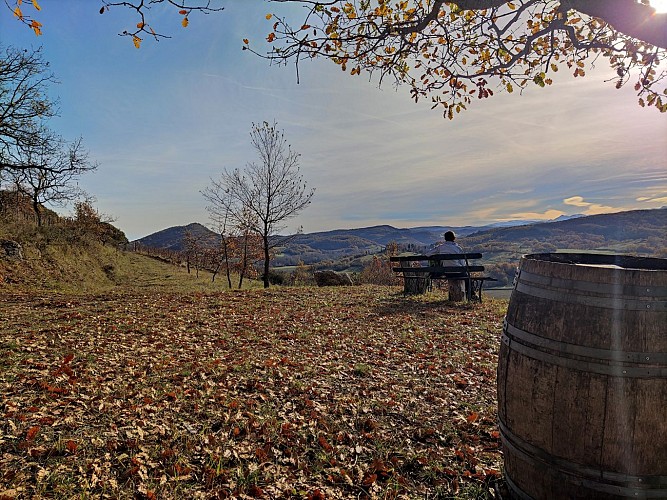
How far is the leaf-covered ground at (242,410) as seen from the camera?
3170 mm

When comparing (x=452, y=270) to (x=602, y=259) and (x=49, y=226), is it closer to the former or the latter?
(x=602, y=259)

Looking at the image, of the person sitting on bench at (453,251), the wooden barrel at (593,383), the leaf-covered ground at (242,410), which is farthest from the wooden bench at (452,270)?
the wooden barrel at (593,383)

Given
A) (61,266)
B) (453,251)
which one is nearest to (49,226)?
(61,266)

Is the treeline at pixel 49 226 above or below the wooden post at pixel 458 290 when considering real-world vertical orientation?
above

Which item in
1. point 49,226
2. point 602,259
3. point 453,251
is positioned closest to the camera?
point 602,259

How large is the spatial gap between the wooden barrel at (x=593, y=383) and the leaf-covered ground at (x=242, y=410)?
0.96 m

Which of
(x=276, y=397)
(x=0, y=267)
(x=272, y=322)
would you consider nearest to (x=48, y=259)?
(x=0, y=267)

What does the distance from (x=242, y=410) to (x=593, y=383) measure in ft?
11.7

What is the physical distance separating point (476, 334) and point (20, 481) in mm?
7511

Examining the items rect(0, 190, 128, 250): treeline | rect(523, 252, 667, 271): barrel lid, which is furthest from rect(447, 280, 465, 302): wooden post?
rect(0, 190, 128, 250): treeline

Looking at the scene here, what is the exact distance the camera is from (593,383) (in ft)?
6.91

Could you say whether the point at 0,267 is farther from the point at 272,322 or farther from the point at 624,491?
the point at 624,491

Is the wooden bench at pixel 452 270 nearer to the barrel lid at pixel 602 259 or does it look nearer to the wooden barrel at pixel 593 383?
the barrel lid at pixel 602 259

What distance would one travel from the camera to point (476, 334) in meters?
8.16
